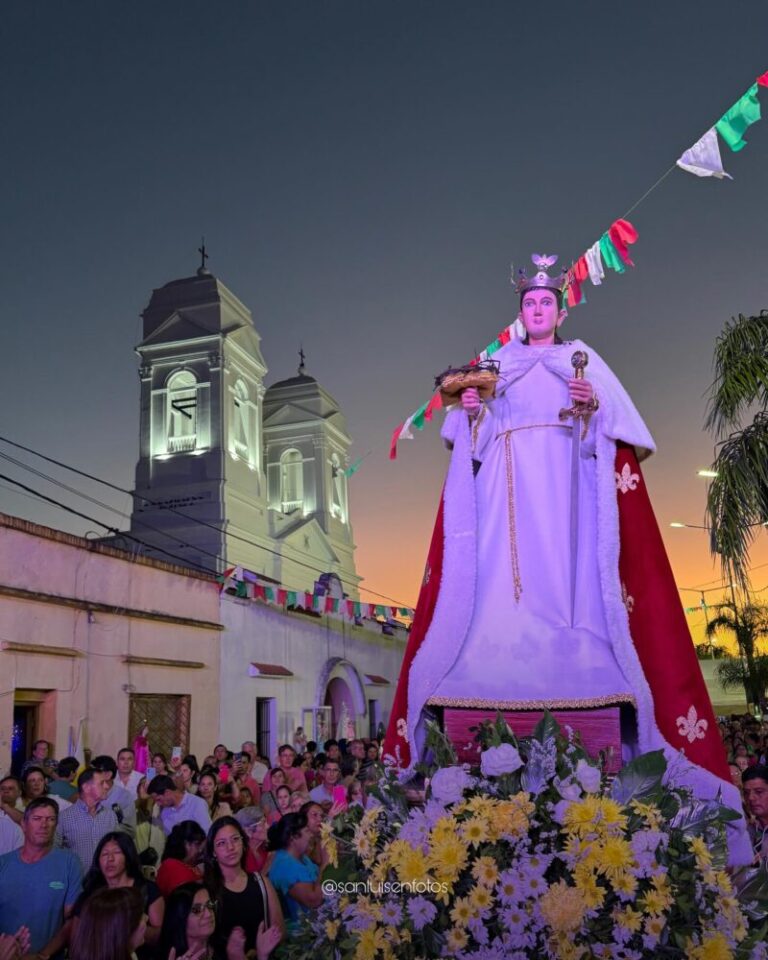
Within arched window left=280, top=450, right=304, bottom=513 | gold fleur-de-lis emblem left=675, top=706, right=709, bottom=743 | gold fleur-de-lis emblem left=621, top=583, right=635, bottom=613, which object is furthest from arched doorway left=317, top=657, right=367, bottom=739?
gold fleur-de-lis emblem left=675, top=706, right=709, bottom=743

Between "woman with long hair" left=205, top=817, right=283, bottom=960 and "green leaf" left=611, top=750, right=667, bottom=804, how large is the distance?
2086 millimetres

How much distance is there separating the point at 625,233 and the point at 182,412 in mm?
22073

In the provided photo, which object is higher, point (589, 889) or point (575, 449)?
point (575, 449)

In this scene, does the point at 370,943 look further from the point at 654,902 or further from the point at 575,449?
the point at 575,449

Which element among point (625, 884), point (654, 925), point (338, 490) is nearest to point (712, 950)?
point (654, 925)

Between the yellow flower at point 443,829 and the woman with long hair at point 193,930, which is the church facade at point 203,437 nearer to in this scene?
the woman with long hair at point 193,930

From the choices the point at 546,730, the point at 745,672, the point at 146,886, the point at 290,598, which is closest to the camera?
the point at 546,730

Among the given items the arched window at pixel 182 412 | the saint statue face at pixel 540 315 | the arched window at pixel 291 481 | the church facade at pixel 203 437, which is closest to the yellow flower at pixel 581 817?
the saint statue face at pixel 540 315

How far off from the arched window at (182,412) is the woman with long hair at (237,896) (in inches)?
952

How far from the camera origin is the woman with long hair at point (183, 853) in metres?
4.96

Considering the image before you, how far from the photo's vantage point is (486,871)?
239 cm

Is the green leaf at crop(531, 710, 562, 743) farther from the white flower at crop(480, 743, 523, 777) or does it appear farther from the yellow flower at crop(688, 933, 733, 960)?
the yellow flower at crop(688, 933, 733, 960)

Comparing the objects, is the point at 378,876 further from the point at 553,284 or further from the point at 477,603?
the point at 553,284

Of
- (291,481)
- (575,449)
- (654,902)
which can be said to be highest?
(291,481)
